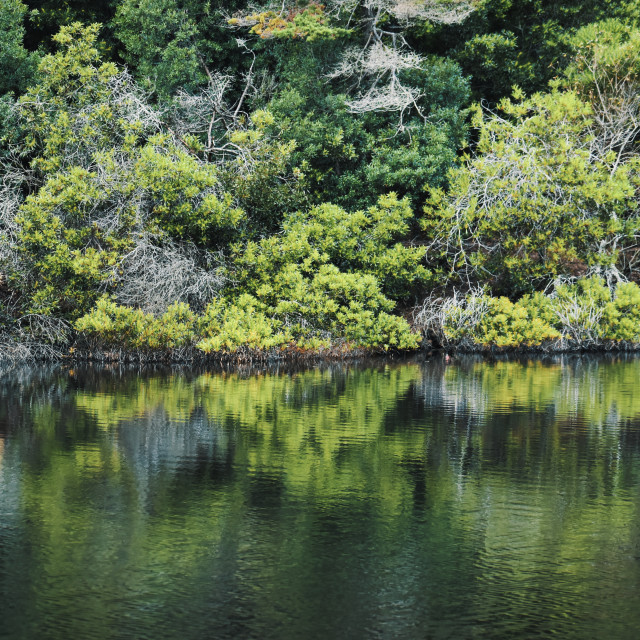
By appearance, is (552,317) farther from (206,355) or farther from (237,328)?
(206,355)

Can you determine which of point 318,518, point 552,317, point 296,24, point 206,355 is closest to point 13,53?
point 296,24

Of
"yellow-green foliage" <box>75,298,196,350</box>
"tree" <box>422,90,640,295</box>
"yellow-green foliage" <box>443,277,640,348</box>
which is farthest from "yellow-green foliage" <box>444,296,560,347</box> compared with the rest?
"yellow-green foliage" <box>75,298,196,350</box>

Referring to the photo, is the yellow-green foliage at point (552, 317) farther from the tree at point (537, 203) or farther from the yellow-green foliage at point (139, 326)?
the yellow-green foliage at point (139, 326)

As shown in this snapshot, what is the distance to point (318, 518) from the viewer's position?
9398 millimetres

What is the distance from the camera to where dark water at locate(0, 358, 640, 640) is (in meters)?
7.10

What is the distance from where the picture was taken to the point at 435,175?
27.0 m

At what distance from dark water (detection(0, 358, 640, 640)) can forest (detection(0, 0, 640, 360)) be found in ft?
21.7

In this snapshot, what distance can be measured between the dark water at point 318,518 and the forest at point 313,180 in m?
6.62

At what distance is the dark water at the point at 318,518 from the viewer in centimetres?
710

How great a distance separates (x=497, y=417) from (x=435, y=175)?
1247 cm

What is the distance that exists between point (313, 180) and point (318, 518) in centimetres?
1878

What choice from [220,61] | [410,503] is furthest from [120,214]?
[410,503]

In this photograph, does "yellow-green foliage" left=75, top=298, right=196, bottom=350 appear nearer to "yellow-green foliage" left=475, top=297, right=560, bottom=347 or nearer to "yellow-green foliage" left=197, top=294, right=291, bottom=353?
"yellow-green foliage" left=197, top=294, right=291, bottom=353

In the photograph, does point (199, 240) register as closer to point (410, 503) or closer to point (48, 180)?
point (48, 180)
